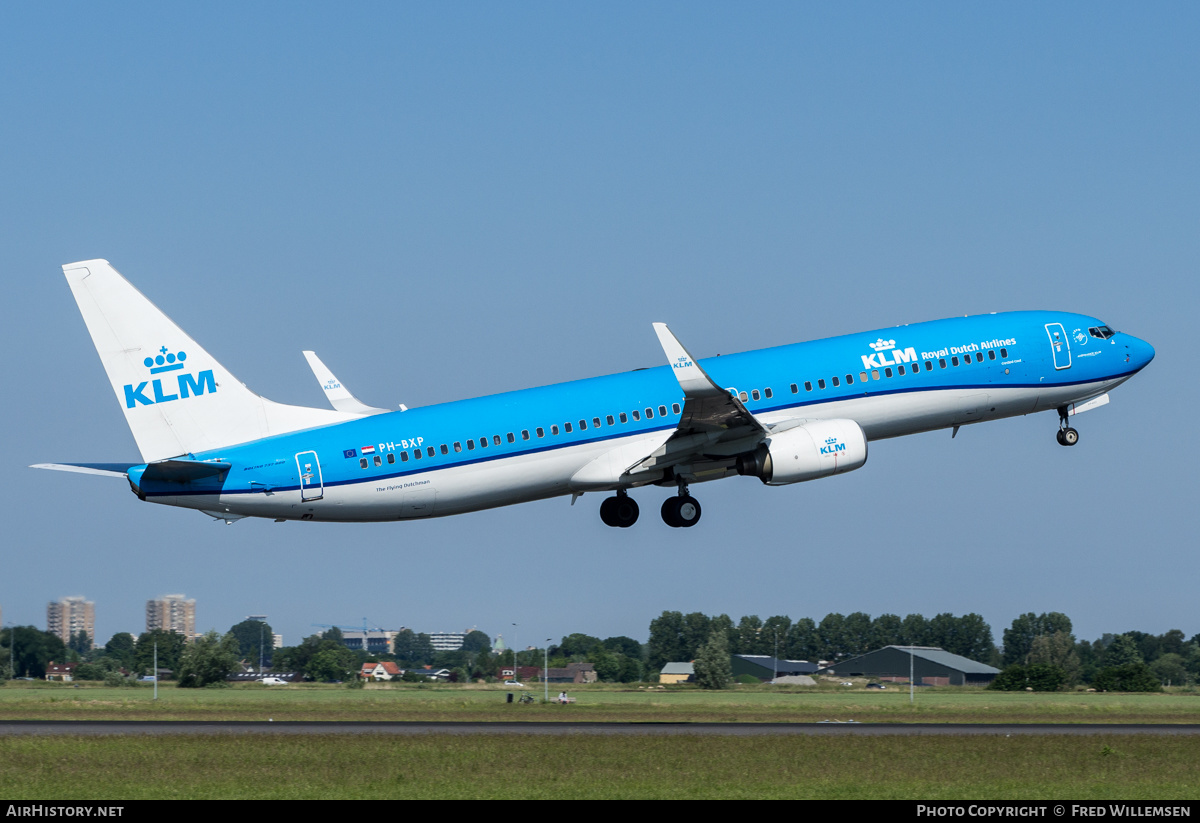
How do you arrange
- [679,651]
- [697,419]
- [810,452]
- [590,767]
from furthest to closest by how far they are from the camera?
[679,651] → [810,452] → [697,419] → [590,767]

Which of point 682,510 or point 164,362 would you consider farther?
point 682,510

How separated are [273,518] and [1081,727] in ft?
88.5

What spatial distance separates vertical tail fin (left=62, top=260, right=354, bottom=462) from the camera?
4625cm

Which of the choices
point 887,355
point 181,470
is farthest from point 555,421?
point 887,355

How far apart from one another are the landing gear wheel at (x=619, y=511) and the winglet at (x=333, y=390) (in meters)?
9.18

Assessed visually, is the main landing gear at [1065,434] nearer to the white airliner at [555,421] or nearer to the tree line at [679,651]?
the white airliner at [555,421]

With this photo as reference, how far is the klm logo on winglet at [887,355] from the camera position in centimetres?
5194

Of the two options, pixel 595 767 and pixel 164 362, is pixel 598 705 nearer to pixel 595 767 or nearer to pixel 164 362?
pixel 164 362

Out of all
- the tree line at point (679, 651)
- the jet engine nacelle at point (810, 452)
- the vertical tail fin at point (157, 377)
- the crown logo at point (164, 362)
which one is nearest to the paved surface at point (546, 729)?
the jet engine nacelle at point (810, 452)

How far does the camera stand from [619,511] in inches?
2099

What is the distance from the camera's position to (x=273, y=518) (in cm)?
4750

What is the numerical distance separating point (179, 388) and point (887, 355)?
24195 millimetres

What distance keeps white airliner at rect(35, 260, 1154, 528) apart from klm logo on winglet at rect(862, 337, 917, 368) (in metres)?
0.05

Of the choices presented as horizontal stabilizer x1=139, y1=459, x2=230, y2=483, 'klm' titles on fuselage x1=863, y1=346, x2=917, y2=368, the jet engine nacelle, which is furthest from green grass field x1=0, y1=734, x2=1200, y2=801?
'klm' titles on fuselage x1=863, y1=346, x2=917, y2=368
